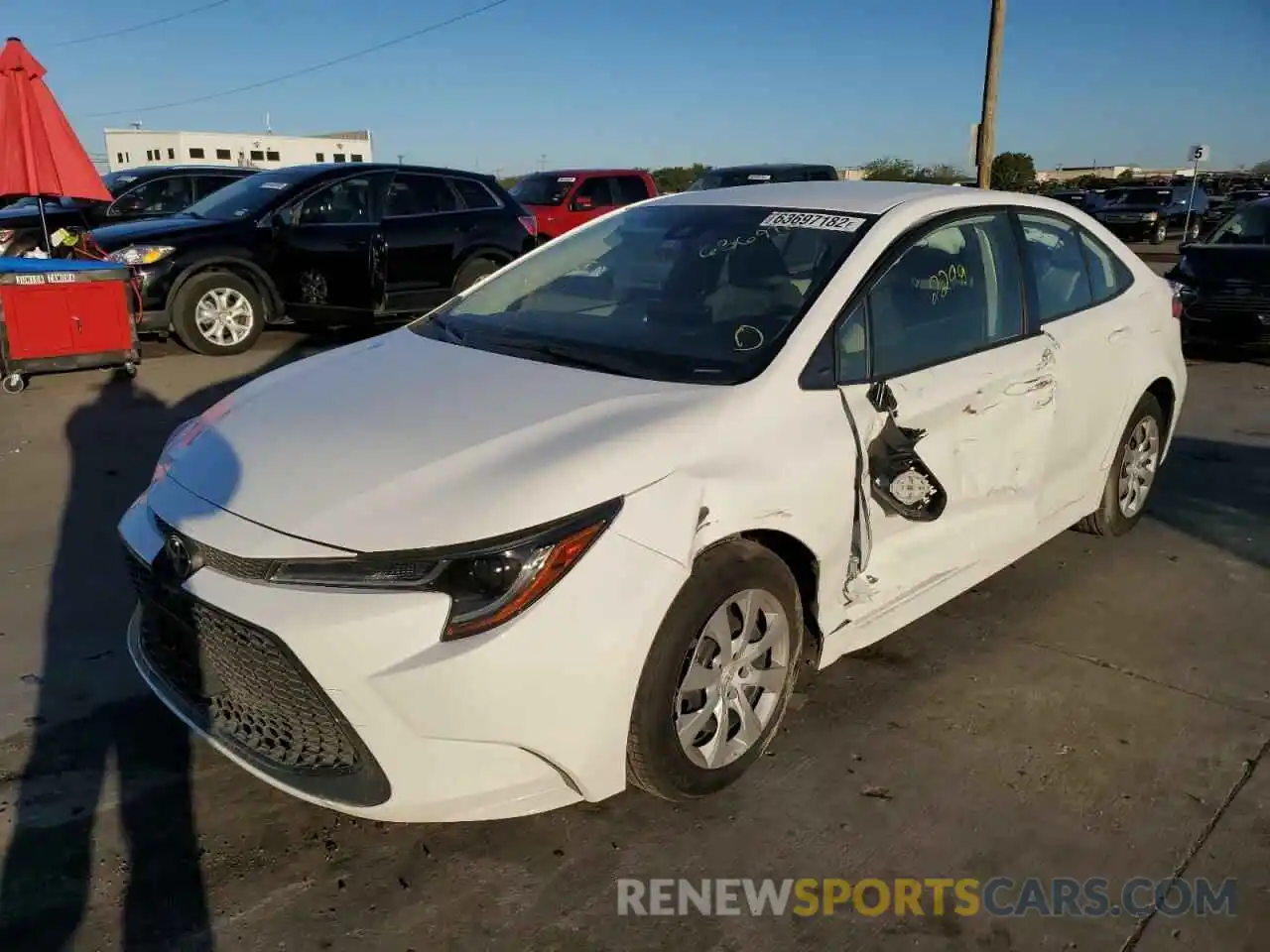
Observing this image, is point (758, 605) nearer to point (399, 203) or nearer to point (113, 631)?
point (113, 631)

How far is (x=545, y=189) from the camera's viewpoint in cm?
1767

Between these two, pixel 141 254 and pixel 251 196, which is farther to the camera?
pixel 251 196

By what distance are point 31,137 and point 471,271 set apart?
13.5 ft

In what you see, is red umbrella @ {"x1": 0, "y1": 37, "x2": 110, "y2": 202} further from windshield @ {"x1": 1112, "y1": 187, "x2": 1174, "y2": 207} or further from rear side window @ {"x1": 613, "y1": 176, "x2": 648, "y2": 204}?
windshield @ {"x1": 1112, "y1": 187, "x2": 1174, "y2": 207}

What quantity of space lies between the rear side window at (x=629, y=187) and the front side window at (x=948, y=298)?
547 inches

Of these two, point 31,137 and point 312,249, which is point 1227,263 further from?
point 31,137

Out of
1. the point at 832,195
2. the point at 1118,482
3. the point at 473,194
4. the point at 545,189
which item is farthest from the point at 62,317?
the point at 545,189

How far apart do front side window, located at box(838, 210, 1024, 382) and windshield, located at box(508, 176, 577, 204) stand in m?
13.9

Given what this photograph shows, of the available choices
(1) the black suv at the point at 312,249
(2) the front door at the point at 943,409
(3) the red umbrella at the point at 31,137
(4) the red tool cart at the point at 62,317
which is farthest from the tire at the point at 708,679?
(3) the red umbrella at the point at 31,137

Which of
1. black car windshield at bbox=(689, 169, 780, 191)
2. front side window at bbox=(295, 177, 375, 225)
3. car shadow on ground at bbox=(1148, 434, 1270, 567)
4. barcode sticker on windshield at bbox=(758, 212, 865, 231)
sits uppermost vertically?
black car windshield at bbox=(689, 169, 780, 191)

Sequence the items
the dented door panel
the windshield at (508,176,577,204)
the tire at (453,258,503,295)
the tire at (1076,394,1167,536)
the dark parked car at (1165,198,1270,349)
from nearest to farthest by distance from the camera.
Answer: the dented door panel, the tire at (1076,394,1167,536), the dark parked car at (1165,198,1270,349), the tire at (453,258,503,295), the windshield at (508,176,577,204)

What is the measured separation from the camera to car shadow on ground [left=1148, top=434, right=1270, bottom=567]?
16.7ft

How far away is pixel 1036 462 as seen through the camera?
387 centimetres

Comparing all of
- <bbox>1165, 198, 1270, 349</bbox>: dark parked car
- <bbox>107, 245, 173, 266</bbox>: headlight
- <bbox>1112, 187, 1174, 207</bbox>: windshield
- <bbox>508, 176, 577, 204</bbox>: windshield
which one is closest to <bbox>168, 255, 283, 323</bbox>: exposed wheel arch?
<bbox>107, 245, 173, 266</bbox>: headlight
